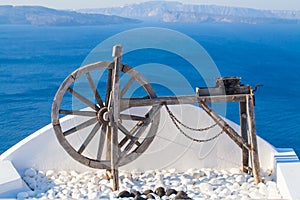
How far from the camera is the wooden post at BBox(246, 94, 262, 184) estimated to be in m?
7.67

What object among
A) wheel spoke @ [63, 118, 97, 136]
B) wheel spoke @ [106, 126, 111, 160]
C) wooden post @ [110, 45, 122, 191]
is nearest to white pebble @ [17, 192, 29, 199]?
wheel spoke @ [63, 118, 97, 136]

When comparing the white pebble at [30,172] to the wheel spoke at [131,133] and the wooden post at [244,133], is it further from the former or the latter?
the wooden post at [244,133]

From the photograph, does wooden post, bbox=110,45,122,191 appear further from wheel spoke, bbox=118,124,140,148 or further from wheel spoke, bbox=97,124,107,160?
wheel spoke, bbox=97,124,107,160

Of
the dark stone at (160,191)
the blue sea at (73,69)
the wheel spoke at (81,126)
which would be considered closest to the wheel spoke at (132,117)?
the wheel spoke at (81,126)

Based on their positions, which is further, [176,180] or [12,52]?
[12,52]

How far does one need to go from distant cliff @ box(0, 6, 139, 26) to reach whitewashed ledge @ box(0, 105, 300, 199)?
12608cm

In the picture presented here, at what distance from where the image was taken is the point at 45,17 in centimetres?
13875

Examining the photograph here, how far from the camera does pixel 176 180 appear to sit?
313 inches

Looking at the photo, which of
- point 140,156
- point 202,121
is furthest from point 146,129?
point 202,121

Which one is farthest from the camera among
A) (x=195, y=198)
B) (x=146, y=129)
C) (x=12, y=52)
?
(x=12, y=52)

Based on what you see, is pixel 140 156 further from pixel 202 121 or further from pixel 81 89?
pixel 81 89

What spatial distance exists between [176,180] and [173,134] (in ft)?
2.89

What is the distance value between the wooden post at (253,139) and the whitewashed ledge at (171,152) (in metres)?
0.57

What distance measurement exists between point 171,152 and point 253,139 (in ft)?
4.95
